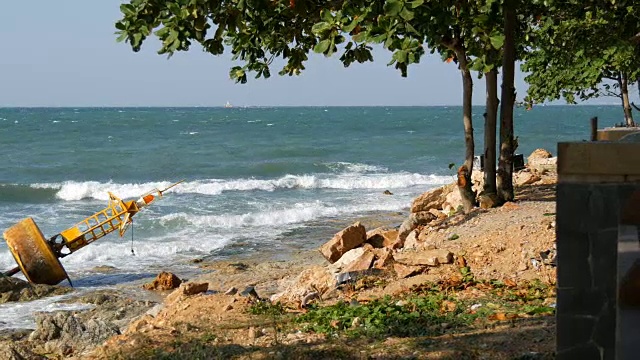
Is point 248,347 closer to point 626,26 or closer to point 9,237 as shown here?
point 9,237

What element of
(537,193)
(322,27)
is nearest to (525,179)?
(537,193)

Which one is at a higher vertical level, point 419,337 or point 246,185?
point 419,337

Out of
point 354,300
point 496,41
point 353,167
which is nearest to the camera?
point 496,41

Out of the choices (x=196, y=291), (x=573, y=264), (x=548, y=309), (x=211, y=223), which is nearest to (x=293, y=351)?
(x=548, y=309)

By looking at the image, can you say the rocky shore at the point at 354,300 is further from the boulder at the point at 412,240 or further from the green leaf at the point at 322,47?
the green leaf at the point at 322,47

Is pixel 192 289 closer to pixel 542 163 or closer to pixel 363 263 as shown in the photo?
pixel 363 263

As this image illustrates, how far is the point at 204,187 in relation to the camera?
33.5m

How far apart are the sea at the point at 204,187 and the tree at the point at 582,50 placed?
19.9 feet

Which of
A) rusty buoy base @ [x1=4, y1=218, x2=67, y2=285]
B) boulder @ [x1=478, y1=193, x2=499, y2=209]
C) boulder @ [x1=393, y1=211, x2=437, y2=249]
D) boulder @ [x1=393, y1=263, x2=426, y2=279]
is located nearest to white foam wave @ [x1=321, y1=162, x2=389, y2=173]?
boulder @ [x1=393, y1=211, x2=437, y2=249]

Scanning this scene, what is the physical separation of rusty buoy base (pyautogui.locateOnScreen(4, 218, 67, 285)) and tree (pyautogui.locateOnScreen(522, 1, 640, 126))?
33.8 ft

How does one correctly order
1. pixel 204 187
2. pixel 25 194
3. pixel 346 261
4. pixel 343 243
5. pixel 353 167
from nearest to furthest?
pixel 346 261 < pixel 343 243 < pixel 25 194 < pixel 204 187 < pixel 353 167

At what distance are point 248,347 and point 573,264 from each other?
141 inches

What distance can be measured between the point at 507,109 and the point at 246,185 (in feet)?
72.7

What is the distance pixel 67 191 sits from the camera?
110 ft
